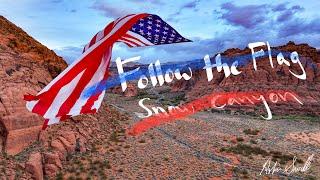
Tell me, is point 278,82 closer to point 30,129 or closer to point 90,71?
point 30,129

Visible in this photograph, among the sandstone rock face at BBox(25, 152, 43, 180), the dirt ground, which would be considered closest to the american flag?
the sandstone rock face at BBox(25, 152, 43, 180)

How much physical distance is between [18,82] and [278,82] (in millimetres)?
44081

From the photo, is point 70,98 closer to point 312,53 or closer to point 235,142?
point 235,142

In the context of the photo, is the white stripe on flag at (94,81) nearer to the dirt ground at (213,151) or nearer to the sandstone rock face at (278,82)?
the dirt ground at (213,151)

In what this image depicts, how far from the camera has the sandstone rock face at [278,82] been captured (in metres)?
57.5

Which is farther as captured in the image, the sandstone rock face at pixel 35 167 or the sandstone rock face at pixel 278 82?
the sandstone rock face at pixel 278 82

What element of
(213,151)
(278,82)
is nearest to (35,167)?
(213,151)

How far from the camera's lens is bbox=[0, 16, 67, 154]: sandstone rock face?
80.6 feet

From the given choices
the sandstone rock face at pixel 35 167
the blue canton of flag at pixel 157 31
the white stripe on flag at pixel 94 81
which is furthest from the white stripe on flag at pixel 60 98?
the sandstone rock face at pixel 35 167

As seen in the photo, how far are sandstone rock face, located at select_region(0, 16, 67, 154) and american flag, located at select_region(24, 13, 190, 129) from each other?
14290 mm

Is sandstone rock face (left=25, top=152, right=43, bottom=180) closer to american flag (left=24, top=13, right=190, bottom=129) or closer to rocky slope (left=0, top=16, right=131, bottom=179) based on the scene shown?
rocky slope (left=0, top=16, right=131, bottom=179)

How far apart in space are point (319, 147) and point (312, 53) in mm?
43576

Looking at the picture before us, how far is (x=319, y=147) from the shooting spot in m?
35.0

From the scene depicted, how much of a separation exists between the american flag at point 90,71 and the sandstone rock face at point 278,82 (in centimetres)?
4706
